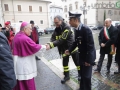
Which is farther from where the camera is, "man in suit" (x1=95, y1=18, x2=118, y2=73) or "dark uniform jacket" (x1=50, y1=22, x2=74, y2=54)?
"man in suit" (x1=95, y1=18, x2=118, y2=73)

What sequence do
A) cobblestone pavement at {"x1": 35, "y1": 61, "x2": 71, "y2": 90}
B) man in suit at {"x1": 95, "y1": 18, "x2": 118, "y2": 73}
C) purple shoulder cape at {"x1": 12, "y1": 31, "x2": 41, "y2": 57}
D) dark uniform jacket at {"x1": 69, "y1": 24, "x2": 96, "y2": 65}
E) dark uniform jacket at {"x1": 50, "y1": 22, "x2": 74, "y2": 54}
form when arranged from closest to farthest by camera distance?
purple shoulder cape at {"x1": 12, "y1": 31, "x2": 41, "y2": 57}, dark uniform jacket at {"x1": 69, "y1": 24, "x2": 96, "y2": 65}, dark uniform jacket at {"x1": 50, "y1": 22, "x2": 74, "y2": 54}, cobblestone pavement at {"x1": 35, "y1": 61, "x2": 71, "y2": 90}, man in suit at {"x1": 95, "y1": 18, "x2": 118, "y2": 73}

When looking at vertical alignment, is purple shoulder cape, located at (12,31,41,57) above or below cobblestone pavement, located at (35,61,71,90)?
above

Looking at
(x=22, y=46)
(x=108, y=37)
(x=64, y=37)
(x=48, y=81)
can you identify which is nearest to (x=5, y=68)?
(x=22, y=46)

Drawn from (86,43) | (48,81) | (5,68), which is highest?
(86,43)

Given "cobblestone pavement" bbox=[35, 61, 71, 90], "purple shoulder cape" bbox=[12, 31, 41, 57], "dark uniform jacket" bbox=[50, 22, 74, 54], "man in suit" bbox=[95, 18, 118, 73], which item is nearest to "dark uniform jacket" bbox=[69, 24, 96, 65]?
"dark uniform jacket" bbox=[50, 22, 74, 54]

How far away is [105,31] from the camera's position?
4531 mm

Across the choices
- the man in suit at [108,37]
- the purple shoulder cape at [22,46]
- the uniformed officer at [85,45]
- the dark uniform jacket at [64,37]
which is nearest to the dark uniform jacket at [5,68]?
the purple shoulder cape at [22,46]

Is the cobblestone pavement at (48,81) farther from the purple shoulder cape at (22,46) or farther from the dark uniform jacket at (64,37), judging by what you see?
the purple shoulder cape at (22,46)

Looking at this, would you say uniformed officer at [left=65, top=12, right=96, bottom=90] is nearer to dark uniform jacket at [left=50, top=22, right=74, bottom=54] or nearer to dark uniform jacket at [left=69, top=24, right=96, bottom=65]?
dark uniform jacket at [left=69, top=24, right=96, bottom=65]

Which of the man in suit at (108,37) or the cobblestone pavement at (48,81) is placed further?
the man in suit at (108,37)

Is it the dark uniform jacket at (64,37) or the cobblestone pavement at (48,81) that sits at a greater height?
the dark uniform jacket at (64,37)

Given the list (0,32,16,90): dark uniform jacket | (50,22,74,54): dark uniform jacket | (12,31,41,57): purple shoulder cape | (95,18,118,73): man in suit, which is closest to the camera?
(0,32,16,90): dark uniform jacket

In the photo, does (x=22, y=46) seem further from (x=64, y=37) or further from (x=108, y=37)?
(x=108, y=37)

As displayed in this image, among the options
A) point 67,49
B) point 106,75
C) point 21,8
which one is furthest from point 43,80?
point 21,8
